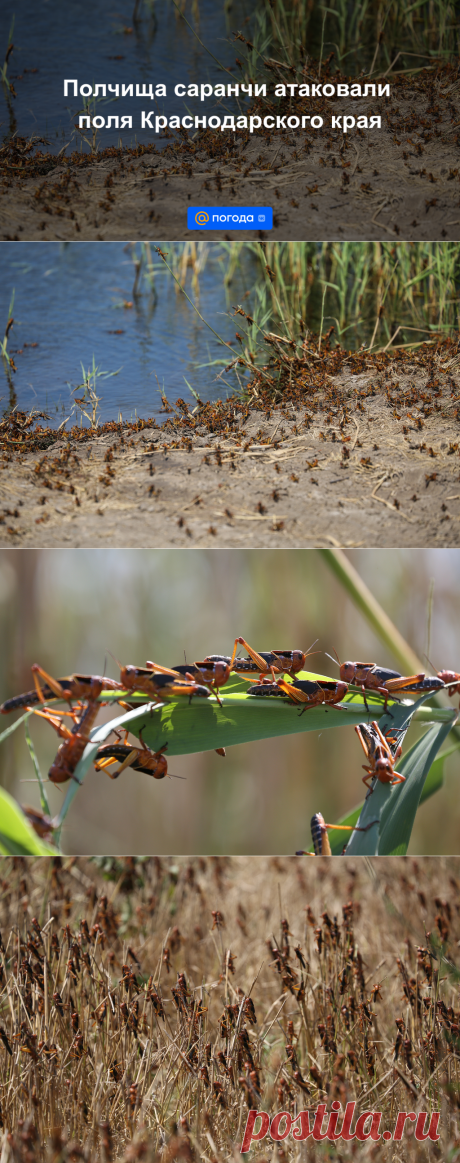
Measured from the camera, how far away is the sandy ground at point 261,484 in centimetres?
219

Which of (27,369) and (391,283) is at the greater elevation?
(391,283)

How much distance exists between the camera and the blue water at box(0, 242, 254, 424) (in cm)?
281

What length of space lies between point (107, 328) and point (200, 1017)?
2435 millimetres

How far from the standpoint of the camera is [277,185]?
293 cm

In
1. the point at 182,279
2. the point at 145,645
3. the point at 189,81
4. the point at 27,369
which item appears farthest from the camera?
the point at 182,279

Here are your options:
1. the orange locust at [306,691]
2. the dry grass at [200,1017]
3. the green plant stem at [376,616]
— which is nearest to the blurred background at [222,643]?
the green plant stem at [376,616]

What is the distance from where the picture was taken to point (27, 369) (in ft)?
9.46

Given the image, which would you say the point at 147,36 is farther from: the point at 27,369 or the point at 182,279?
the point at 27,369

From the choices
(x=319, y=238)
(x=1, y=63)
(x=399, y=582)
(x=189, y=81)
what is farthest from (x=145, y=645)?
(x=1, y=63)

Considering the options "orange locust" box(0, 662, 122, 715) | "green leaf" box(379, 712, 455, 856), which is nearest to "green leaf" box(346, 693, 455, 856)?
"green leaf" box(379, 712, 455, 856)

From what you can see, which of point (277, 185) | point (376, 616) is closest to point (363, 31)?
point (277, 185)

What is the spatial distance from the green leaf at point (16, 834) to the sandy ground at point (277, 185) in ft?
7.26

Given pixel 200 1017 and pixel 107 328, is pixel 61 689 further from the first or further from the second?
pixel 107 328

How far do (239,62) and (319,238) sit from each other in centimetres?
91
